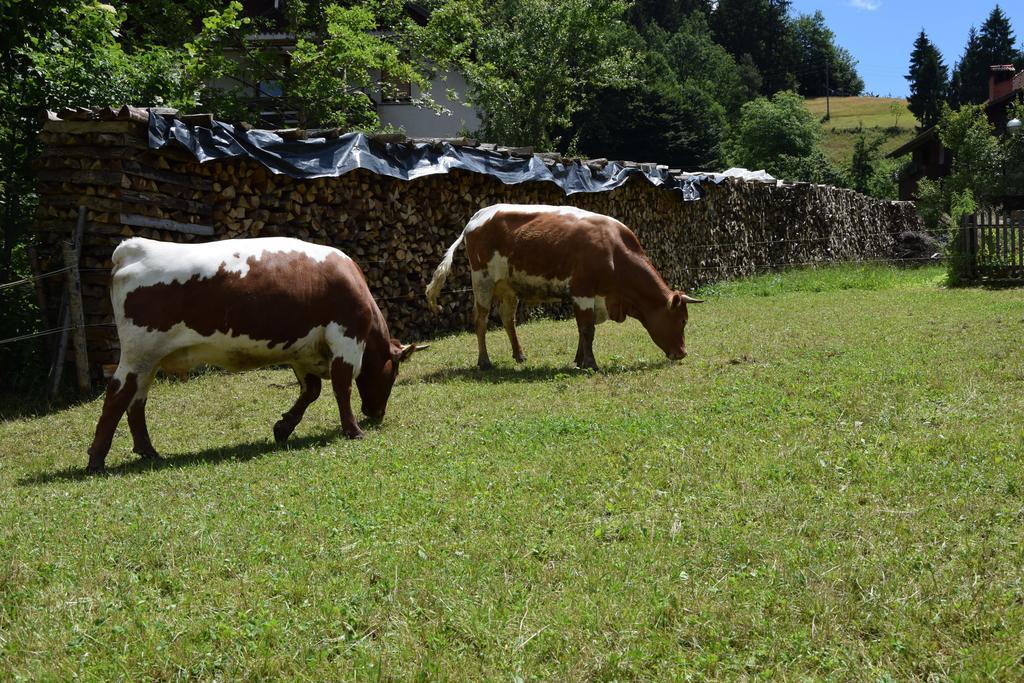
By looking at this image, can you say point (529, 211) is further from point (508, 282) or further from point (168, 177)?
point (168, 177)

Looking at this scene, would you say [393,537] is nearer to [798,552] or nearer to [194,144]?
[798,552]

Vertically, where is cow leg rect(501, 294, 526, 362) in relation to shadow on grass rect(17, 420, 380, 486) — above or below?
above

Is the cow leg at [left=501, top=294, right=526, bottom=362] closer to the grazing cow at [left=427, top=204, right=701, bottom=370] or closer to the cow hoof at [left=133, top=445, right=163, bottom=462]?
the grazing cow at [left=427, top=204, right=701, bottom=370]

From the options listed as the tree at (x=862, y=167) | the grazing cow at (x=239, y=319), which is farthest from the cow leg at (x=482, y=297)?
the tree at (x=862, y=167)

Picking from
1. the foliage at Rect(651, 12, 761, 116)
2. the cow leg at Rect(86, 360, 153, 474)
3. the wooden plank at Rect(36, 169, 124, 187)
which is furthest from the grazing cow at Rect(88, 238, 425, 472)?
the foliage at Rect(651, 12, 761, 116)

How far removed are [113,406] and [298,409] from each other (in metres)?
1.47

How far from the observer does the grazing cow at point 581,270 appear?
1080cm

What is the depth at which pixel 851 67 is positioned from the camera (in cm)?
12412

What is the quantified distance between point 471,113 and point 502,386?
27990mm

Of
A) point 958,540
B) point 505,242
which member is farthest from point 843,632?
point 505,242

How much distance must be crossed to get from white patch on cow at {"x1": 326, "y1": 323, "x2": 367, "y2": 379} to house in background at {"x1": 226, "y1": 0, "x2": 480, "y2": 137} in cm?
1596

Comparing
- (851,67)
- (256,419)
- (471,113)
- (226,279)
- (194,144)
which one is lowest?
(256,419)

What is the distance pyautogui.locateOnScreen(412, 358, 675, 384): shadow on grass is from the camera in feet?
33.3

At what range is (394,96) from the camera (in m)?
28.1
